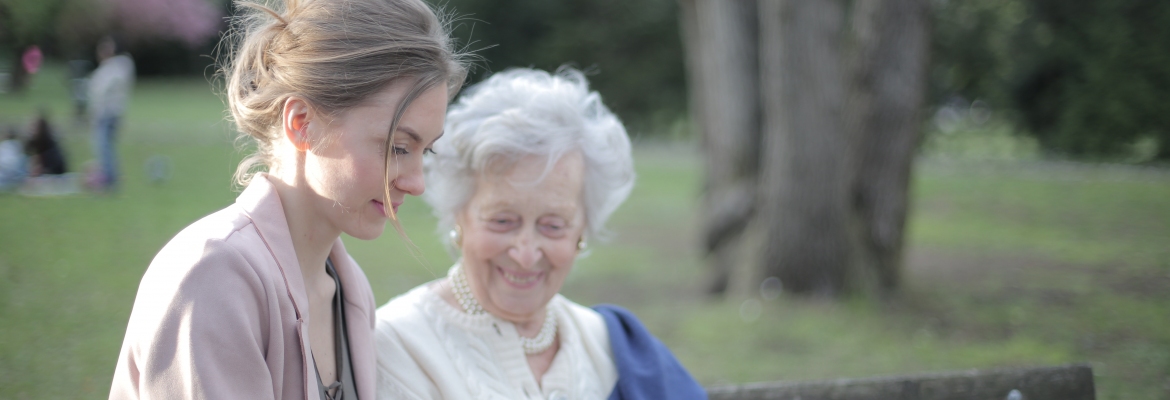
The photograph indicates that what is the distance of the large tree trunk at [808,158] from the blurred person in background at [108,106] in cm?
472

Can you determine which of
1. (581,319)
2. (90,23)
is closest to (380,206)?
(581,319)

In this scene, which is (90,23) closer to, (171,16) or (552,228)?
(171,16)

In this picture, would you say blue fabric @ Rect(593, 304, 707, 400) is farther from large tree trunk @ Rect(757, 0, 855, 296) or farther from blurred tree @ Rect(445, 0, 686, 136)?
blurred tree @ Rect(445, 0, 686, 136)

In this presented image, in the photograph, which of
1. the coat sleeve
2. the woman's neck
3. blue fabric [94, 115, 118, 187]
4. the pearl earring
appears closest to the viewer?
the coat sleeve

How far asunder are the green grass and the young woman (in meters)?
0.32

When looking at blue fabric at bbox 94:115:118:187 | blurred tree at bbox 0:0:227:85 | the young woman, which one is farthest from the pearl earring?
blue fabric at bbox 94:115:118:187

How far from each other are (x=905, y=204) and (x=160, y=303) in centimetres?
589

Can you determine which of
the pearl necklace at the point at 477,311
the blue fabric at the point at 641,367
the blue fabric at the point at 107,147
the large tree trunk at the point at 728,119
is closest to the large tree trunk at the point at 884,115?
the large tree trunk at the point at 728,119

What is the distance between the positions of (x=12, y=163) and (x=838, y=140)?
17.2 ft

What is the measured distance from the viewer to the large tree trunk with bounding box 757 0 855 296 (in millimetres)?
6266

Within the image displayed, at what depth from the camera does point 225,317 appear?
1.39m

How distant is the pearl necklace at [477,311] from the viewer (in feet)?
7.71

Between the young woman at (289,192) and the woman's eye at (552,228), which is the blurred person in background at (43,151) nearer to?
the woman's eye at (552,228)

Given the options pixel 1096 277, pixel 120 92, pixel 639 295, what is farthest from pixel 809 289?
pixel 120 92
